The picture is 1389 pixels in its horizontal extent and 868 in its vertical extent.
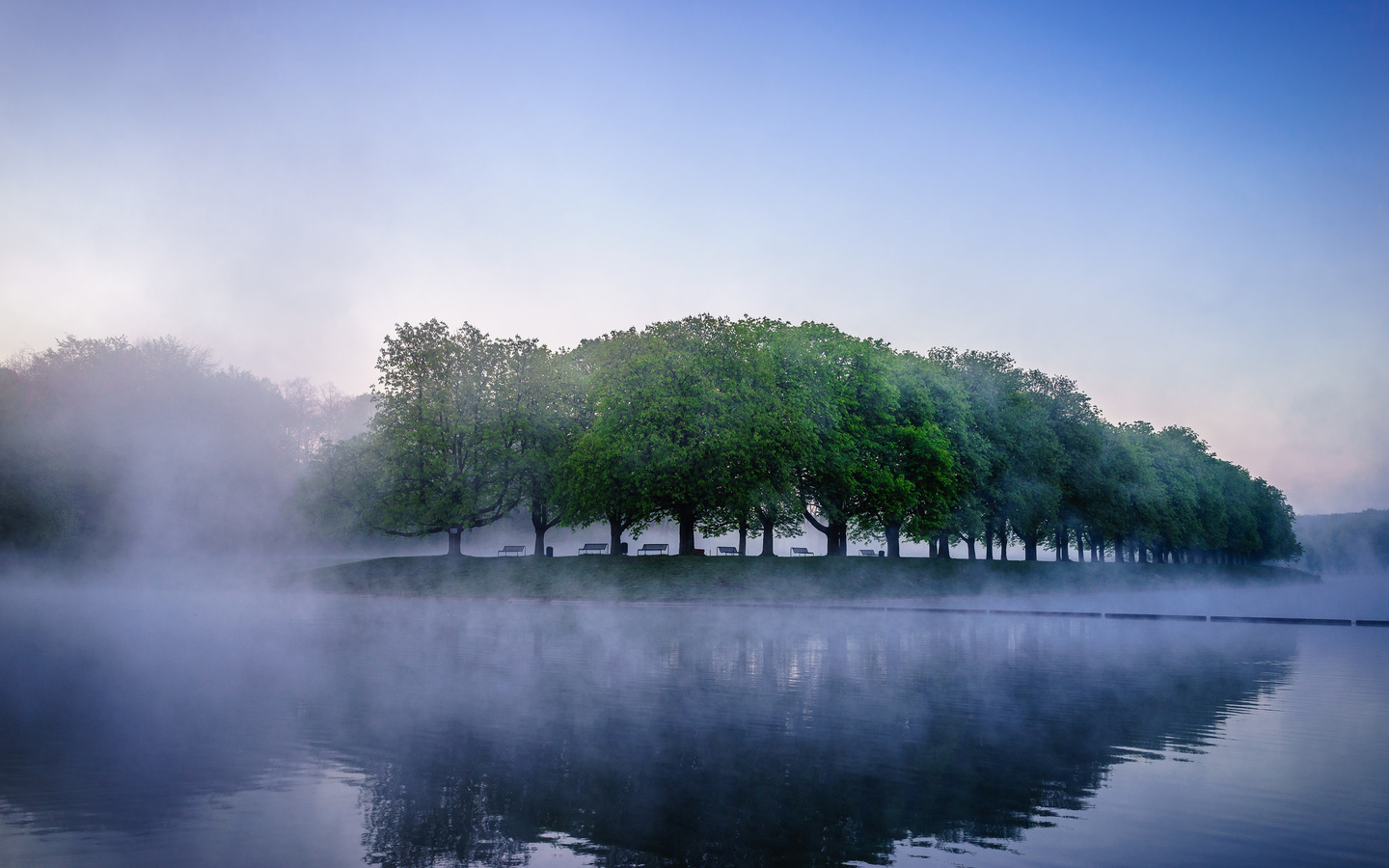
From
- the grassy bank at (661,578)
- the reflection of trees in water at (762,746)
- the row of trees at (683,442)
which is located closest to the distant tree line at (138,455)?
the row of trees at (683,442)

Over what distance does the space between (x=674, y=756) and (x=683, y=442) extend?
4548 centimetres

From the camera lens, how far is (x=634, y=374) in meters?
60.1

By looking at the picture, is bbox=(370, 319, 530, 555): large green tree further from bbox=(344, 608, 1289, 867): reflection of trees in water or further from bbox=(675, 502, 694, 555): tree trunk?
bbox=(344, 608, 1289, 867): reflection of trees in water

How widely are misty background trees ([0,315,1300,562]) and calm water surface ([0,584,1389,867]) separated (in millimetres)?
32693

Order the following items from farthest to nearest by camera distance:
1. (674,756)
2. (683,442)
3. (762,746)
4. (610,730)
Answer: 1. (683,442)
2. (610,730)
3. (762,746)
4. (674,756)

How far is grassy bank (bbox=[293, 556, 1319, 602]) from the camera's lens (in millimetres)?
52312

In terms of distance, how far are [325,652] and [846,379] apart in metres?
48.0

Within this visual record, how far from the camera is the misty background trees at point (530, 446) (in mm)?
57562

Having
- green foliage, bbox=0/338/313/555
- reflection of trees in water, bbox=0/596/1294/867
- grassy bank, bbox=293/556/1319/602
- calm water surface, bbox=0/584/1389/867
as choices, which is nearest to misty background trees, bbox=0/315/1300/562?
green foliage, bbox=0/338/313/555

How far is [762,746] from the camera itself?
13.0 meters

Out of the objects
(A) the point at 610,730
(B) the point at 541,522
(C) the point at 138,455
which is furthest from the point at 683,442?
(A) the point at 610,730

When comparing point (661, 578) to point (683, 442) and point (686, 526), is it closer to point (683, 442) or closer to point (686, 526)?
point (686, 526)

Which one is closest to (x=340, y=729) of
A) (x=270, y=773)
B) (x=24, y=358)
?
(x=270, y=773)

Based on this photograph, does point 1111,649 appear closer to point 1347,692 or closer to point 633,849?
point 1347,692
